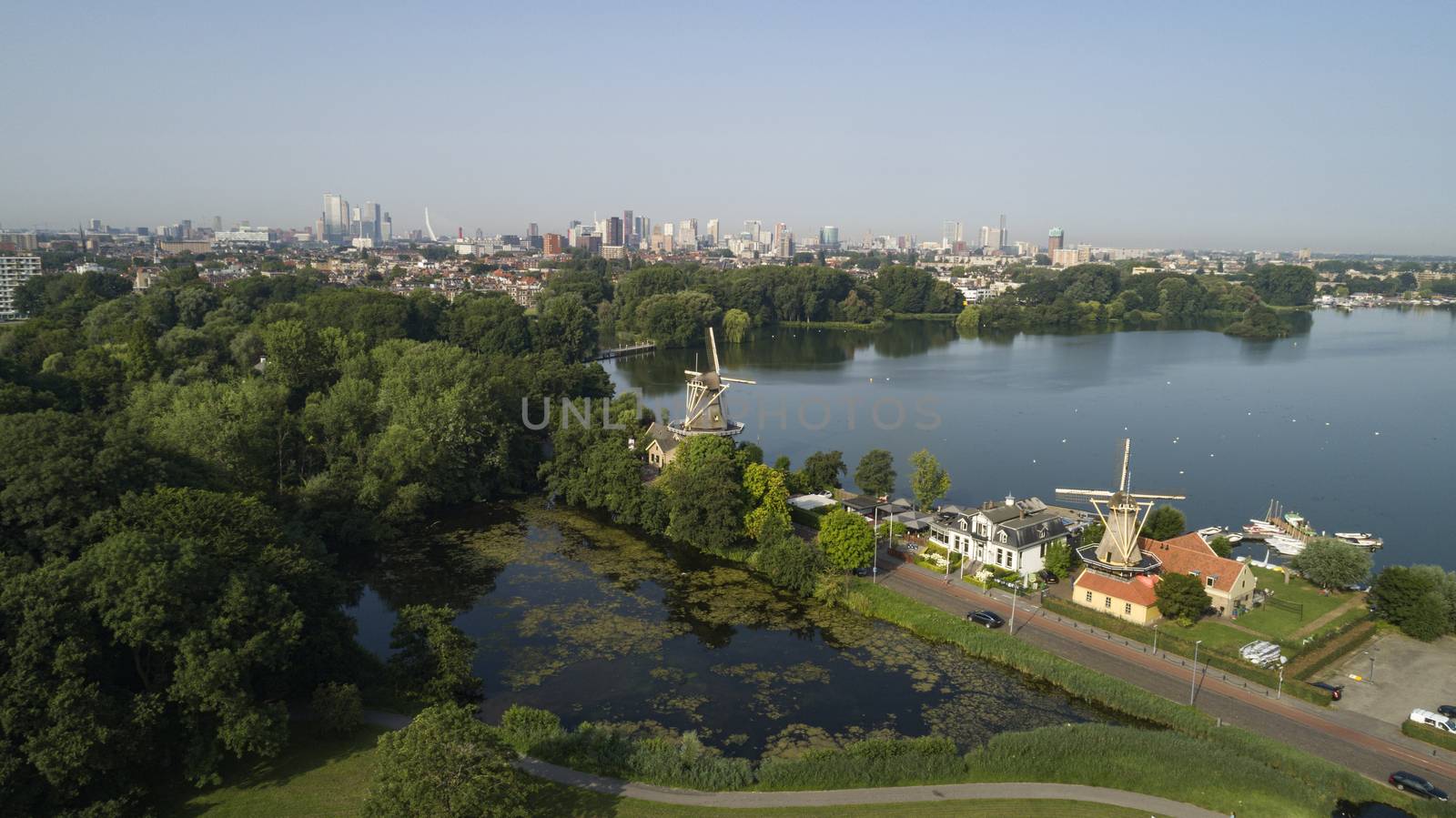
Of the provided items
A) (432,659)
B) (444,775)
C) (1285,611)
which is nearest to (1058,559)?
(1285,611)

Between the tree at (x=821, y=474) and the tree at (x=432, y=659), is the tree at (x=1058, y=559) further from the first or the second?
the tree at (x=432, y=659)

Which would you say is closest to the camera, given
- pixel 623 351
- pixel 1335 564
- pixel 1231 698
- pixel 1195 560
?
pixel 1231 698

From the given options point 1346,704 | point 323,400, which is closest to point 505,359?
point 323,400

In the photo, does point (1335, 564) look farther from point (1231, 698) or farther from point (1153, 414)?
point (1153, 414)

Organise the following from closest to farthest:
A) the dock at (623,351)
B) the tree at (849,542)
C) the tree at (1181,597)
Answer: the tree at (1181,597)
the tree at (849,542)
the dock at (623,351)

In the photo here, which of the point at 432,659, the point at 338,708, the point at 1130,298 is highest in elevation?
the point at 1130,298

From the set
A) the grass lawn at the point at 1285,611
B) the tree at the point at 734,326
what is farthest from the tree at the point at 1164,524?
the tree at the point at 734,326

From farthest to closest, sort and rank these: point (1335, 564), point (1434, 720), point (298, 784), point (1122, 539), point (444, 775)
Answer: point (1335, 564) < point (1122, 539) < point (1434, 720) < point (298, 784) < point (444, 775)
